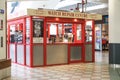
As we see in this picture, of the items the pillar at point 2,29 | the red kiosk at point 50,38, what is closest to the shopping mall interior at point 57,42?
the red kiosk at point 50,38

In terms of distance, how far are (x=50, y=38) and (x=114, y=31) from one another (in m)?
2.81

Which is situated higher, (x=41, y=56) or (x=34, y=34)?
(x=34, y=34)

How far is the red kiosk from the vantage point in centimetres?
1009

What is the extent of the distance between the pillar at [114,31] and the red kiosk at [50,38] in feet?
5.54

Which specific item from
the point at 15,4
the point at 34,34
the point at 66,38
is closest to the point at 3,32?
the point at 34,34

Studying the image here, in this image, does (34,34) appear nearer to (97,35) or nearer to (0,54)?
(0,54)

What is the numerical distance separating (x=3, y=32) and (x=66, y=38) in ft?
15.4

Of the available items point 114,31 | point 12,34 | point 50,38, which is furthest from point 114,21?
point 12,34

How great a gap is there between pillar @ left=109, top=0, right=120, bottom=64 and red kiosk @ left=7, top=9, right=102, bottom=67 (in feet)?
5.54

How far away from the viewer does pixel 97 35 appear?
67.9 feet

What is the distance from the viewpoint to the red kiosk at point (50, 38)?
1009 cm

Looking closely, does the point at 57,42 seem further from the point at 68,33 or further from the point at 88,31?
the point at 88,31

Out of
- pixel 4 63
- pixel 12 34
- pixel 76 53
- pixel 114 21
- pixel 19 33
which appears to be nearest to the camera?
pixel 4 63

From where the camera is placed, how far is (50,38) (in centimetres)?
1074
